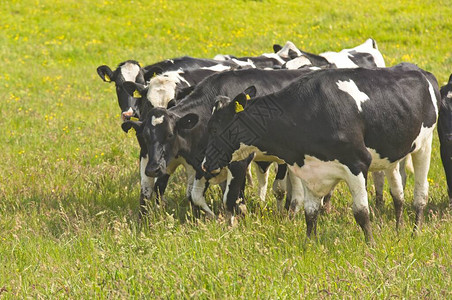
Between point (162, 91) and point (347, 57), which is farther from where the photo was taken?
point (347, 57)

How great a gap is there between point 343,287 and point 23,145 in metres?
8.21

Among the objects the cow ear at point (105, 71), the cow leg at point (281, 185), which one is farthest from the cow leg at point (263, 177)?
the cow ear at point (105, 71)

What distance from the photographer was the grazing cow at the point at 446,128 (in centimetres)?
777

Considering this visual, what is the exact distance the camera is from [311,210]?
6.51 m

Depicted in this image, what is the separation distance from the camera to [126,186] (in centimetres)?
878

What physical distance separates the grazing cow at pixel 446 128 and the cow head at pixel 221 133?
8.72 ft

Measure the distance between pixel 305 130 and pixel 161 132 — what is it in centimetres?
182

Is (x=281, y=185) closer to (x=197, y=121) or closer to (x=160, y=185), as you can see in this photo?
(x=160, y=185)

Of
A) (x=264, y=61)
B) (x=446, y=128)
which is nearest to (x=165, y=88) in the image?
(x=264, y=61)

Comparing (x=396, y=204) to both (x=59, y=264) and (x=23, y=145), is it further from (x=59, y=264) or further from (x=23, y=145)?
(x=23, y=145)

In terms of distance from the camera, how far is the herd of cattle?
6113mm

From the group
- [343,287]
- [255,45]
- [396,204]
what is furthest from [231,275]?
[255,45]

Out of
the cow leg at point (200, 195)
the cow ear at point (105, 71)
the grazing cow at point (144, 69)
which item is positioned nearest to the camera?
the cow leg at point (200, 195)

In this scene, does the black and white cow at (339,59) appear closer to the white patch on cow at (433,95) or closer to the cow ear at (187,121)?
the white patch on cow at (433,95)
